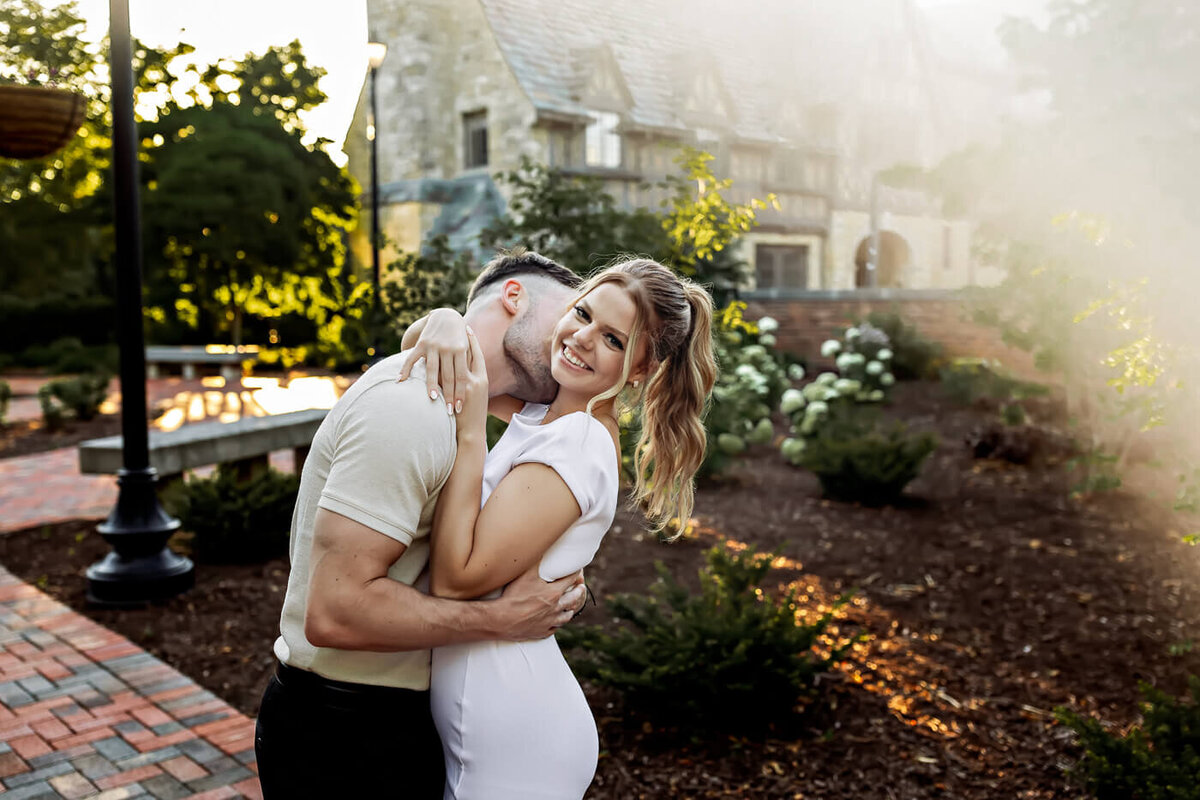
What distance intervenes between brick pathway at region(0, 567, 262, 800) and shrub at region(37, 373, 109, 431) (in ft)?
26.2

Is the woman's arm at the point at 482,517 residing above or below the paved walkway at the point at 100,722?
above

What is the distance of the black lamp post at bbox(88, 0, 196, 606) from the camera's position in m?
4.80

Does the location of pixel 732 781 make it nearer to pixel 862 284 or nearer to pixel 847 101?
pixel 847 101

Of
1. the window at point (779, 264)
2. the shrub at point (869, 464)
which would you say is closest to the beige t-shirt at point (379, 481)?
the shrub at point (869, 464)

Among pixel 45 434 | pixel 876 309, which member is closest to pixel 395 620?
pixel 45 434

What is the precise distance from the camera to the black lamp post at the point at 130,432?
480 centimetres

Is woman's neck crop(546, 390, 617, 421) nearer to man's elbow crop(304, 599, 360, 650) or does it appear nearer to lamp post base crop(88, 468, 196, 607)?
man's elbow crop(304, 599, 360, 650)

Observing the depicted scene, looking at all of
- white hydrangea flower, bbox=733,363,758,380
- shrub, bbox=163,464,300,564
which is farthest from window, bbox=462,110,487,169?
shrub, bbox=163,464,300,564

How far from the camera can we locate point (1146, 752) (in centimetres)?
280

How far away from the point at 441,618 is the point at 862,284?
2376 centimetres


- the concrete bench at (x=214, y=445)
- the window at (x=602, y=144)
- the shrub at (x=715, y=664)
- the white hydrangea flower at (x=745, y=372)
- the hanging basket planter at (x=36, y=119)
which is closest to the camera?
the shrub at (x=715, y=664)

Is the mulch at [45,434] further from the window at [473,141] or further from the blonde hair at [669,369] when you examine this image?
the blonde hair at [669,369]

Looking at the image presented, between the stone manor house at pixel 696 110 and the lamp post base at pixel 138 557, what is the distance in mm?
9528

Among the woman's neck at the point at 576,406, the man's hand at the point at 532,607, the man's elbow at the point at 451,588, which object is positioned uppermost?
the woman's neck at the point at 576,406
